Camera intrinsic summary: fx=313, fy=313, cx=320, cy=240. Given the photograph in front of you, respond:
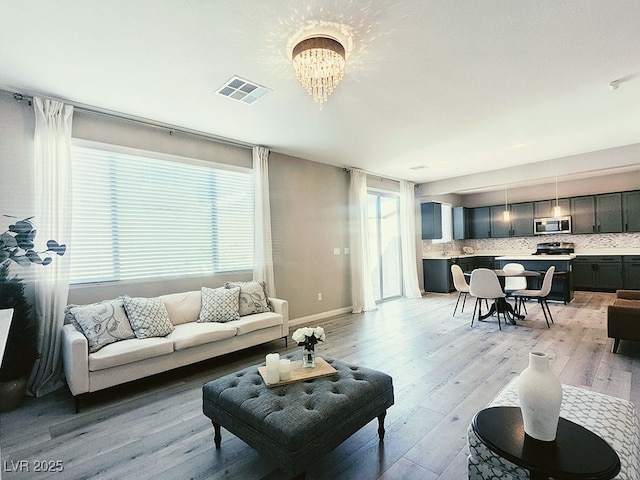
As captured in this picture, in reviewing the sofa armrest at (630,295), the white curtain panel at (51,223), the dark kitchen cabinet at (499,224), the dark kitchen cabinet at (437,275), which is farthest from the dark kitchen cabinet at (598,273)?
the white curtain panel at (51,223)

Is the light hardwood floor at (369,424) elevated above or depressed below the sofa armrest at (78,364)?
below

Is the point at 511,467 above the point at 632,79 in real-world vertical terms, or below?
below

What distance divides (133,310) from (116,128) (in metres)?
2.04

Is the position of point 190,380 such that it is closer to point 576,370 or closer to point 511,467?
point 511,467

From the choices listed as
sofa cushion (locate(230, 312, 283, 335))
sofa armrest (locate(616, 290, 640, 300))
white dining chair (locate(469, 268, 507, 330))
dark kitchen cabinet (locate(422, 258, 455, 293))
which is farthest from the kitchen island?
sofa cushion (locate(230, 312, 283, 335))

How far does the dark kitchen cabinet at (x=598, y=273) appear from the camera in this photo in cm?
716

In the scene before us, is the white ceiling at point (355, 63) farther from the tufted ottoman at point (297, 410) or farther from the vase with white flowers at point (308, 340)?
the tufted ottoman at point (297, 410)

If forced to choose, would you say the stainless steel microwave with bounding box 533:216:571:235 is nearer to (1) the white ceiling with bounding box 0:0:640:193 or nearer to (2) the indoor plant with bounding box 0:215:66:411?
(1) the white ceiling with bounding box 0:0:640:193

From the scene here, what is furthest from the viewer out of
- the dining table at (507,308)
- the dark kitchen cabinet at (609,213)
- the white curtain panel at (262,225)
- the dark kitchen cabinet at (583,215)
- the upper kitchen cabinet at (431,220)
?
the upper kitchen cabinet at (431,220)

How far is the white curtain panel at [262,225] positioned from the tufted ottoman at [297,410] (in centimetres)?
239

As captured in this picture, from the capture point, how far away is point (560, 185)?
8195 mm

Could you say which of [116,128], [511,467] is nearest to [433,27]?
[511,467]

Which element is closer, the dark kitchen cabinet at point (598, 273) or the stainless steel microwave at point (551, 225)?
the dark kitchen cabinet at point (598, 273)

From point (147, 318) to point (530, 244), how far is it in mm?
9433
